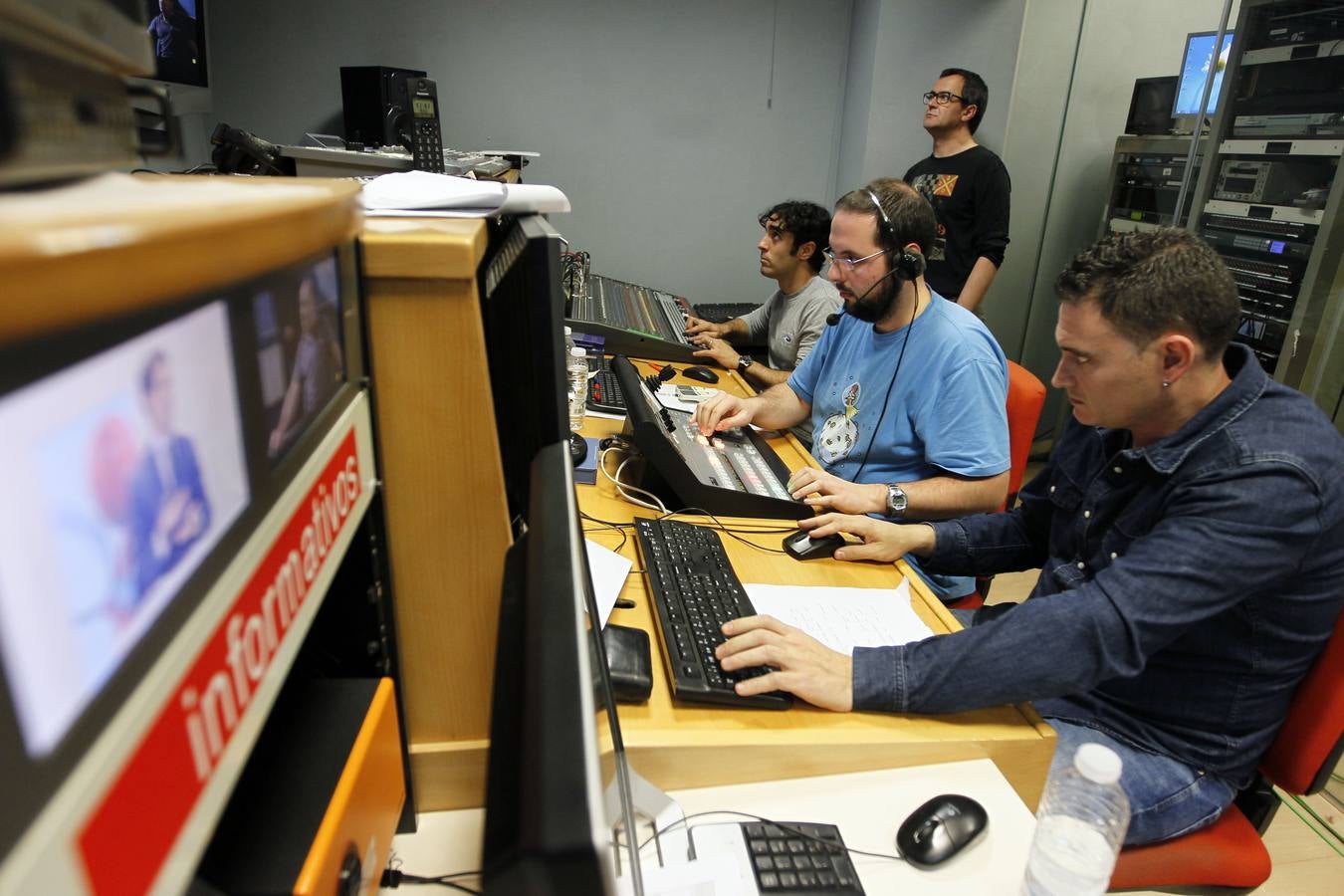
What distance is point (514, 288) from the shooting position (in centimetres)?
70

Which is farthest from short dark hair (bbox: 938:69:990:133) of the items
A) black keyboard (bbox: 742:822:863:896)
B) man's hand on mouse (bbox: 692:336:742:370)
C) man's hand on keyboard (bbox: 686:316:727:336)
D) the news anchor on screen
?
the news anchor on screen

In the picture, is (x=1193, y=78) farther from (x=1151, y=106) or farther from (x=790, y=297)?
(x=790, y=297)

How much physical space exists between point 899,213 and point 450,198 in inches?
48.0

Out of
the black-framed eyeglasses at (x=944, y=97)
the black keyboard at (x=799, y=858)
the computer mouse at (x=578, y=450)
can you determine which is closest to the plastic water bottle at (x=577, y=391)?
the computer mouse at (x=578, y=450)

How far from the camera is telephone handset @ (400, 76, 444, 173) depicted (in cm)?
244

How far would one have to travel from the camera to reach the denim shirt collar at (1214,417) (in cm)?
104

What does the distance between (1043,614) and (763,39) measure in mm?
3277

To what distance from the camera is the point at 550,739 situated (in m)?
0.30

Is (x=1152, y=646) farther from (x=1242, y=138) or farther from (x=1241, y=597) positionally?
(x=1242, y=138)

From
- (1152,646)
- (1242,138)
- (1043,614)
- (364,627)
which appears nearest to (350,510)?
(364,627)

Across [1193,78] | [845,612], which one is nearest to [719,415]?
[845,612]

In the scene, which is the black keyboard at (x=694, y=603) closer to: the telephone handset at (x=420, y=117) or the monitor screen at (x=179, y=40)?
the monitor screen at (x=179, y=40)

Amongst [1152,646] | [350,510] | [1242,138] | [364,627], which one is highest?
[1242,138]

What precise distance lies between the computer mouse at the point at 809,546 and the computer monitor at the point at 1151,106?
116 inches
